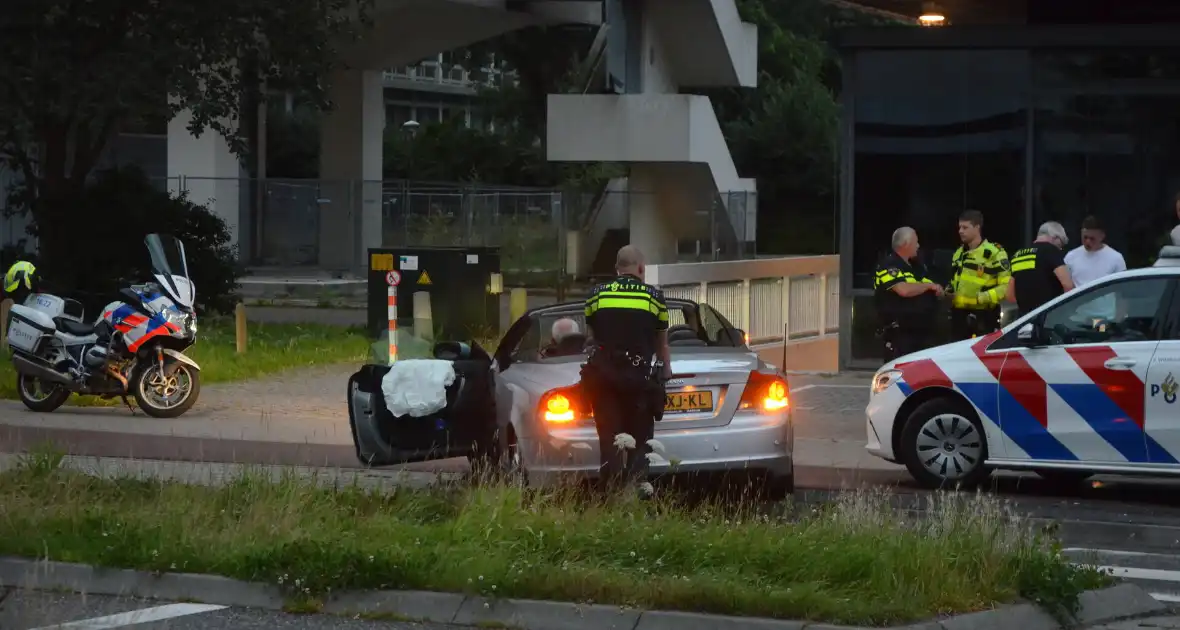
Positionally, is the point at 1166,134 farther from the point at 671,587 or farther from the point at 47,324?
the point at 671,587

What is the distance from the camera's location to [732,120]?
52750 millimetres

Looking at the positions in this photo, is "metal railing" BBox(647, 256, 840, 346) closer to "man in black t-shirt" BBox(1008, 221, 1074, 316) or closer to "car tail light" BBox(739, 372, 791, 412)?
"man in black t-shirt" BBox(1008, 221, 1074, 316)

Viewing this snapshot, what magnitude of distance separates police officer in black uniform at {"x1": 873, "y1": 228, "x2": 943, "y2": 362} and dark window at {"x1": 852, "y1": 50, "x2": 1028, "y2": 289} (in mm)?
5423

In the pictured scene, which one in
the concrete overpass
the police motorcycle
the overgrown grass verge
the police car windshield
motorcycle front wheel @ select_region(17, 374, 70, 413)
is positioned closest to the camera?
the overgrown grass verge

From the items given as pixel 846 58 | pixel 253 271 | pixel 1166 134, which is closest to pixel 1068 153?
pixel 1166 134

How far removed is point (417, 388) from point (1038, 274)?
613 cm

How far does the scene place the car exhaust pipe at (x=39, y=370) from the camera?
51.9ft

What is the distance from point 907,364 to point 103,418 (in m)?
7.44

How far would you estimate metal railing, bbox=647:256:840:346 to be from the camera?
22.4m

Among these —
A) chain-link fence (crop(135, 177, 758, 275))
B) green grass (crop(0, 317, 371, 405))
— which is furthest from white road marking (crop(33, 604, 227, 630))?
chain-link fence (crop(135, 177, 758, 275))

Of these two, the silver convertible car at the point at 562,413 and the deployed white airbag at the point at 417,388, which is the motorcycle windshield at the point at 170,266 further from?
the deployed white airbag at the point at 417,388

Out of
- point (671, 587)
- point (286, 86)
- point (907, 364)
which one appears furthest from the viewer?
point (286, 86)

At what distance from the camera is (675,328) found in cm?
1169

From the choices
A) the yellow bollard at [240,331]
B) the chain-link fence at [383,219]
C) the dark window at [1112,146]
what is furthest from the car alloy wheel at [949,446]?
the chain-link fence at [383,219]
